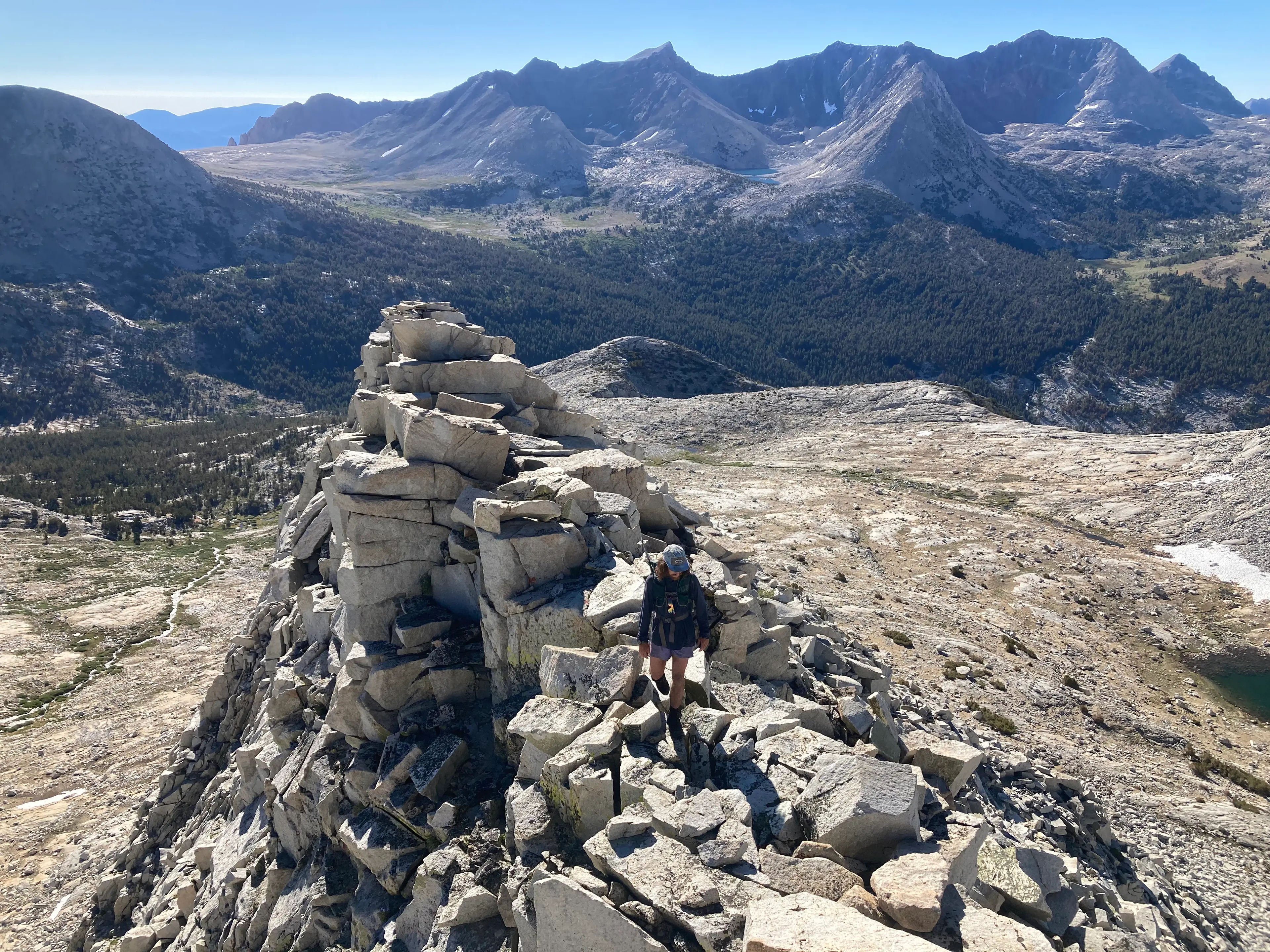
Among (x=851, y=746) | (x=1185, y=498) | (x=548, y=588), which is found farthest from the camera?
(x=1185, y=498)

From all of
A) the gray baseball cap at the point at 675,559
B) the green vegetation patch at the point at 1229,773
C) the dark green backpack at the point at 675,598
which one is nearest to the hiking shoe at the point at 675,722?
the dark green backpack at the point at 675,598

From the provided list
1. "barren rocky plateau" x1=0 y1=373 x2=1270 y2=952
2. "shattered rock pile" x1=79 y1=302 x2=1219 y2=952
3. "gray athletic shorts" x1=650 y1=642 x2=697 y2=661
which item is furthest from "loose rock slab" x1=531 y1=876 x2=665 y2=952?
"barren rocky plateau" x1=0 y1=373 x2=1270 y2=952

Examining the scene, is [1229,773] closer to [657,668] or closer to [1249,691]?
[1249,691]

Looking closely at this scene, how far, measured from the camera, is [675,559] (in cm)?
1087

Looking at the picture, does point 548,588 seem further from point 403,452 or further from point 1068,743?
point 1068,743

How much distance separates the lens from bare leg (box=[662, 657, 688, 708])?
10977mm

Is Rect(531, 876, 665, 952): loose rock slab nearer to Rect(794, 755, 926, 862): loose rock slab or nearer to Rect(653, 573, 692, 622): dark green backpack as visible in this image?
Rect(794, 755, 926, 862): loose rock slab

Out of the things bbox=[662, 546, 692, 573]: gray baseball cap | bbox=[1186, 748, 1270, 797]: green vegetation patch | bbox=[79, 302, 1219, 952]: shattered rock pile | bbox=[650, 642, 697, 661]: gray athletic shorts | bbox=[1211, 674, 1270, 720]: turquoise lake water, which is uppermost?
bbox=[662, 546, 692, 573]: gray baseball cap

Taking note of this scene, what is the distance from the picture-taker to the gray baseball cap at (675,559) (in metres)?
10.8

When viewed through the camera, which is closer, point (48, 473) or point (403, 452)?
point (403, 452)

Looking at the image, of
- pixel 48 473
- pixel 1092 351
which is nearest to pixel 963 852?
pixel 48 473

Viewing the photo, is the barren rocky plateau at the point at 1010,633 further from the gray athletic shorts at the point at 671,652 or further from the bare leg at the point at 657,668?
the gray athletic shorts at the point at 671,652

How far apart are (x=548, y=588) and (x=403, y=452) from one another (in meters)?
5.63

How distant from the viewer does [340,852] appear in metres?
13.7
